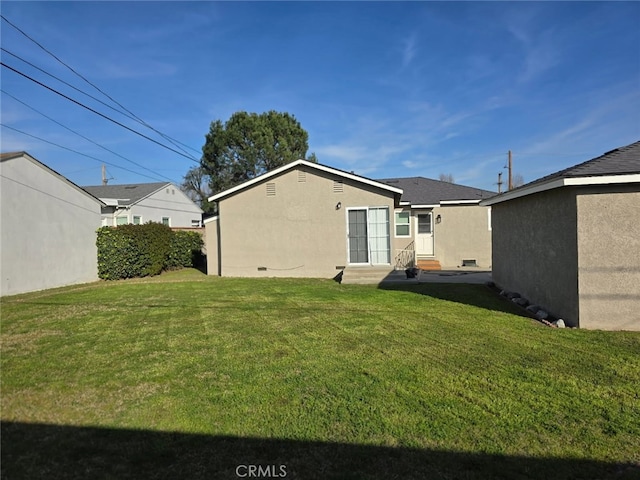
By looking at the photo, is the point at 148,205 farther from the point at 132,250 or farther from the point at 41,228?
the point at 41,228

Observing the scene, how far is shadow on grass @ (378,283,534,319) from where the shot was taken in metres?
8.52

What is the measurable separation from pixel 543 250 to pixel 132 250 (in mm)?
13811

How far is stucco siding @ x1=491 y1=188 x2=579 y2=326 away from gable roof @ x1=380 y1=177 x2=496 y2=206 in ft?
23.3

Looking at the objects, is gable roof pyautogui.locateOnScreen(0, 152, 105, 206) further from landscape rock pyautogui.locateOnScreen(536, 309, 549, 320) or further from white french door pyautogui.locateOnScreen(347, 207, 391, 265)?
landscape rock pyautogui.locateOnScreen(536, 309, 549, 320)

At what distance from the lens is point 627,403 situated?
376 centimetres

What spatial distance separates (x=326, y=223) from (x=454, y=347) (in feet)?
29.9

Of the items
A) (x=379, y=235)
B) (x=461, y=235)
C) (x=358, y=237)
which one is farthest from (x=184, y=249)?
(x=461, y=235)

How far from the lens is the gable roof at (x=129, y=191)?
26.1 meters

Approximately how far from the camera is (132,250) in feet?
50.0

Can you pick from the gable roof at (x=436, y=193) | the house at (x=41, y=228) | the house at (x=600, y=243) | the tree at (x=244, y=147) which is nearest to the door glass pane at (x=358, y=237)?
the gable roof at (x=436, y=193)

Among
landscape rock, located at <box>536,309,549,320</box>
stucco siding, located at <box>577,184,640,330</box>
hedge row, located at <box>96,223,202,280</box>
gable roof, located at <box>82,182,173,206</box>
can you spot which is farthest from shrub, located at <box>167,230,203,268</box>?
stucco siding, located at <box>577,184,640,330</box>

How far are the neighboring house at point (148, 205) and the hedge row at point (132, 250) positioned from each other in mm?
6103

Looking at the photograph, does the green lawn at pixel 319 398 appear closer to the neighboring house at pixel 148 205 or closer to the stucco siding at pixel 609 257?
the stucco siding at pixel 609 257

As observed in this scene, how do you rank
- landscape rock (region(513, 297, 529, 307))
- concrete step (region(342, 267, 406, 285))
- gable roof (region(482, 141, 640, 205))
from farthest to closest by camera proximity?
concrete step (region(342, 267, 406, 285)) < landscape rock (region(513, 297, 529, 307)) < gable roof (region(482, 141, 640, 205))
